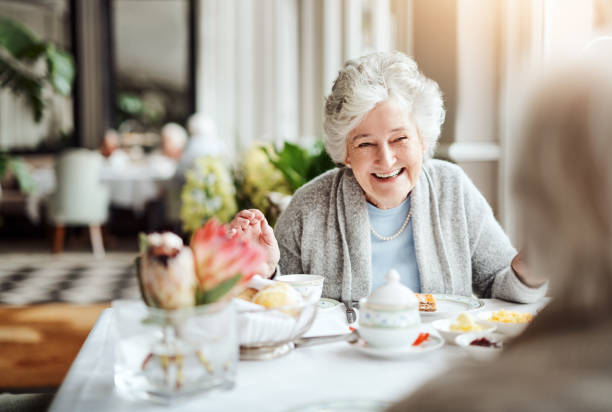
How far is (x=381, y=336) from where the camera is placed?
1.07 meters

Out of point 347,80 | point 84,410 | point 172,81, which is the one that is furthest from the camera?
point 172,81

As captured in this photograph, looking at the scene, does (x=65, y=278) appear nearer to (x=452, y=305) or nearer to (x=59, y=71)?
(x=59, y=71)

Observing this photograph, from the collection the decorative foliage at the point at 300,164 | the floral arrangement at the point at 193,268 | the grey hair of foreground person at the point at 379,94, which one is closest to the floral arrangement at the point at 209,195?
the decorative foliage at the point at 300,164

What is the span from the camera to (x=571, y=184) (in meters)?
0.61

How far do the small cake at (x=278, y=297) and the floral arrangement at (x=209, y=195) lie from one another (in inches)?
99.5

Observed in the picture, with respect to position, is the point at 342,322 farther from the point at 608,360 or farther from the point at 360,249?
the point at 608,360

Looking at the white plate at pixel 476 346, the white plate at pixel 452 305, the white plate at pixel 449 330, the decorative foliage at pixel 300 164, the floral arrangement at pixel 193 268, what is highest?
the decorative foliage at pixel 300 164

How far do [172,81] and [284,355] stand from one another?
8.28 m

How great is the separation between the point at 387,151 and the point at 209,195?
223 centimetres

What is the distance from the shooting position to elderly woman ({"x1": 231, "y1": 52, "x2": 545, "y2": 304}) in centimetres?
Answer: 170

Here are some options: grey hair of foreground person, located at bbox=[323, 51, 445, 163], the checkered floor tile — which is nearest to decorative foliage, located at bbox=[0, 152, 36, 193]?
the checkered floor tile

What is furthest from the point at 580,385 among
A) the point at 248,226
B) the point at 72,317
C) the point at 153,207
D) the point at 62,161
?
the point at 153,207

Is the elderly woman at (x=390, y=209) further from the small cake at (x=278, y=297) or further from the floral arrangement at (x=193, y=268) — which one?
the floral arrangement at (x=193, y=268)

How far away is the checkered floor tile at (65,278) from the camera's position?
16.1 feet
